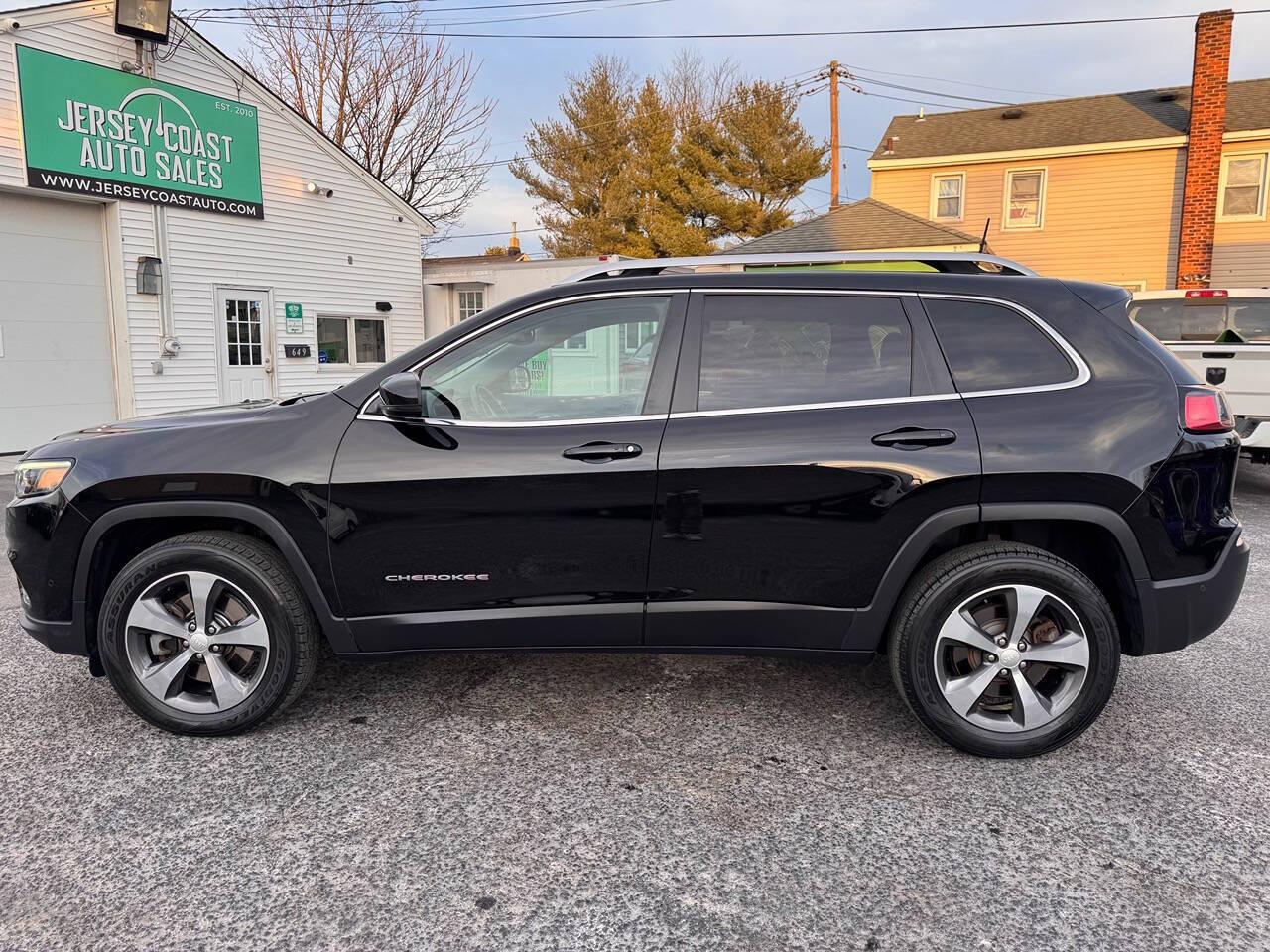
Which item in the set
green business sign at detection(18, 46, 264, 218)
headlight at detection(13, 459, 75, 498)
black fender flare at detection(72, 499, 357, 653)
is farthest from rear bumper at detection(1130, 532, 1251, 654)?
green business sign at detection(18, 46, 264, 218)

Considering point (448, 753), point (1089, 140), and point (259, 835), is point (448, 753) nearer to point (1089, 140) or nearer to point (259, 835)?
point (259, 835)

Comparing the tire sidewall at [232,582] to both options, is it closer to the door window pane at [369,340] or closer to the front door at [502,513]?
the front door at [502,513]

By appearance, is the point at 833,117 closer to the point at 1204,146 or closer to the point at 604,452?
the point at 1204,146

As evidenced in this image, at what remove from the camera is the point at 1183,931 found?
2207 millimetres

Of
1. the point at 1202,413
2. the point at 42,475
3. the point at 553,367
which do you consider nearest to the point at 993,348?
the point at 1202,413

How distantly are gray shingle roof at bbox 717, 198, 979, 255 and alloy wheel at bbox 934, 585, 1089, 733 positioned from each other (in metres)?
Result: 13.7

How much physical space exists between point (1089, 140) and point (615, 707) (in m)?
21.3

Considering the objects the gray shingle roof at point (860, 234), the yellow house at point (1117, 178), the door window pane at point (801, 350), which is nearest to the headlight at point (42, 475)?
the door window pane at point (801, 350)

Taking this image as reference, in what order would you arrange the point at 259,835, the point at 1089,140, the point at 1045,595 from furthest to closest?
the point at 1089,140 → the point at 1045,595 → the point at 259,835

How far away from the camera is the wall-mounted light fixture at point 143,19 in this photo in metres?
11.6

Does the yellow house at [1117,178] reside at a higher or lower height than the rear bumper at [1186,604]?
higher

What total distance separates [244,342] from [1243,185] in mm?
20362

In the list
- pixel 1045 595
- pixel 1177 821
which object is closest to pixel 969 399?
pixel 1045 595

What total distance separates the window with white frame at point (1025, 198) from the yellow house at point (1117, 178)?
0.08 ft
